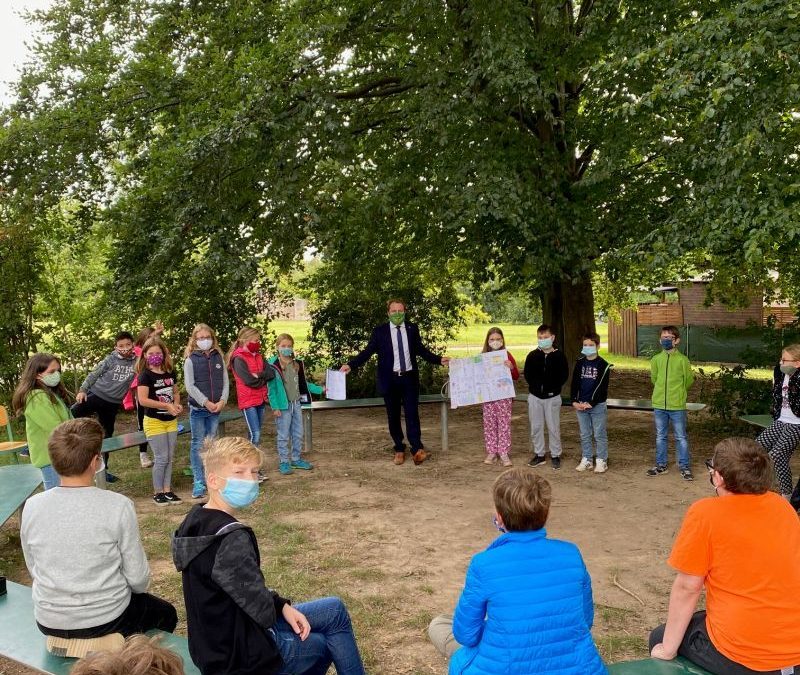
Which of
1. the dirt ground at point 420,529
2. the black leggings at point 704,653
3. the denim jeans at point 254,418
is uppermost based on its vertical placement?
the denim jeans at point 254,418

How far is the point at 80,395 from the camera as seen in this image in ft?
26.1

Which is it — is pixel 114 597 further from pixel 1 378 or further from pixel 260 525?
pixel 1 378

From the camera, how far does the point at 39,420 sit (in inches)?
239

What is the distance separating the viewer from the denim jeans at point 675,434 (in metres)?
7.88

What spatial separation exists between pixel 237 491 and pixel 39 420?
12.5 ft

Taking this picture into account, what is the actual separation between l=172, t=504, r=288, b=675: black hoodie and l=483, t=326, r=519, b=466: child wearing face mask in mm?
6271

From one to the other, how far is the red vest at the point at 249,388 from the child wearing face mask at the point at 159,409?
0.82 metres

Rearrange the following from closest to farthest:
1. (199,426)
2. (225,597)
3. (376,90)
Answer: (225,597) → (199,426) → (376,90)

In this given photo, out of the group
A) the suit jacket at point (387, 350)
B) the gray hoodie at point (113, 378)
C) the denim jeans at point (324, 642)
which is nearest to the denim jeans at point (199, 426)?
the gray hoodie at point (113, 378)

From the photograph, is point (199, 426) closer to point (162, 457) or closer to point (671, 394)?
point (162, 457)

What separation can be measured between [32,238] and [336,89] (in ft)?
17.5

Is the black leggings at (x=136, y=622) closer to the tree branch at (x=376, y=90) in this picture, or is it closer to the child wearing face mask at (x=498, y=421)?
the child wearing face mask at (x=498, y=421)

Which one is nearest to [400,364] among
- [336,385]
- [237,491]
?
[336,385]

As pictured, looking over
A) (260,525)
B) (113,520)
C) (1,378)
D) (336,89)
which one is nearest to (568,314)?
(336,89)
